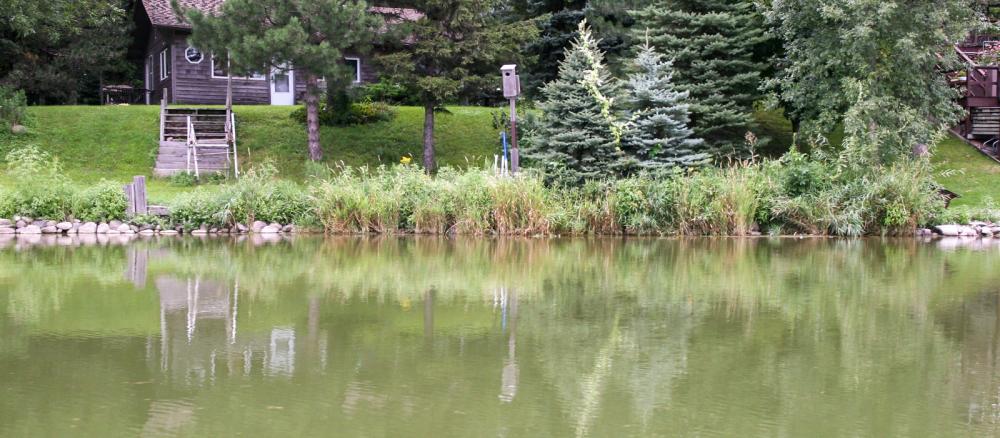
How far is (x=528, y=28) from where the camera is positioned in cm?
2519

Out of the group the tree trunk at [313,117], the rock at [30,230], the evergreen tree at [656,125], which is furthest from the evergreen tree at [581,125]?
the rock at [30,230]

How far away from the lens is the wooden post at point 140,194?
20094mm

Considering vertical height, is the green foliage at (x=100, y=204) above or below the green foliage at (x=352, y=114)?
below

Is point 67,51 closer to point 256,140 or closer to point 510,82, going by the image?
point 256,140

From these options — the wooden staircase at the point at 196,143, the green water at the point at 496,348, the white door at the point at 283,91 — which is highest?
the white door at the point at 283,91

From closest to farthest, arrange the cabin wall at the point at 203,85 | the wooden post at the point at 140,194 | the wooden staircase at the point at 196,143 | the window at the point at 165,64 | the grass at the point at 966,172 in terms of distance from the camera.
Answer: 1. the wooden post at the point at 140,194
2. the grass at the point at 966,172
3. the wooden staircase at the point at 196,143
4. the cabin wall at the point at 203,85
5. the window at the point at 165,64

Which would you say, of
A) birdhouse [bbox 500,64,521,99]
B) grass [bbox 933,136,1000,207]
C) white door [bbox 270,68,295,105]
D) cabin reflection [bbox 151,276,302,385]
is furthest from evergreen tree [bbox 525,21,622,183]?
white door [bbox 270,68,295,105]

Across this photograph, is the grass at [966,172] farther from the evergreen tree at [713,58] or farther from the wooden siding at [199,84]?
the wooden siding at [199,84]

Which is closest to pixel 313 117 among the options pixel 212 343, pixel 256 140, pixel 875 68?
pixel 256 140

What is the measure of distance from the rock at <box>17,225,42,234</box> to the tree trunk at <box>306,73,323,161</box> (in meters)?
7.78

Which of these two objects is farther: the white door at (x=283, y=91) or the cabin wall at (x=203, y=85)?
the white door at (x=283, y=91)

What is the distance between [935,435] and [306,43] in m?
19.7

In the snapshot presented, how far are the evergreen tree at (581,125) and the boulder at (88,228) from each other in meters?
9.03

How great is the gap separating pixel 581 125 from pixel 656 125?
68.8 inches
